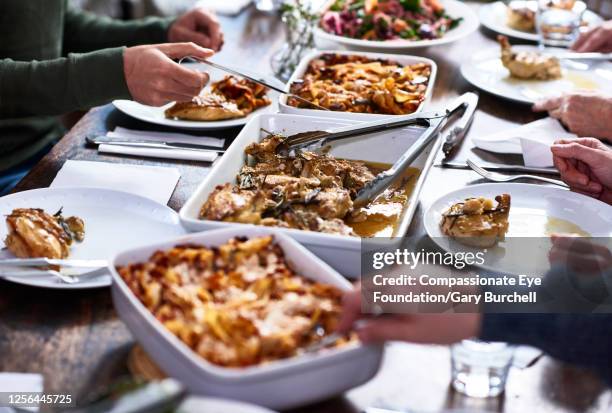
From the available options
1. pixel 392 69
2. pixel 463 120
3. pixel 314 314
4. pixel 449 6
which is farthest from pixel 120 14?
pixel 314 314

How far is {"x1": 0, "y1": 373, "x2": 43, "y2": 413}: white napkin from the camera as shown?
1031mm

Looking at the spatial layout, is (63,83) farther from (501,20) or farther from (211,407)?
(501,20)

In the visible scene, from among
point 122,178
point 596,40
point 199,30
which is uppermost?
point 596,40

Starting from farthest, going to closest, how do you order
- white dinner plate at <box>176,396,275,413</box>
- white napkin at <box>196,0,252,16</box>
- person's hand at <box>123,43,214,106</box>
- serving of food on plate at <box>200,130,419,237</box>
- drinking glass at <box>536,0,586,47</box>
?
1. white napkin at <box>196,0,252,16</box>
2. drinking glass at <box>536,0,586,47</box>
3. person's hand at <box>123,43,214,106</box>
4. serving of food on plate at <box>200,130,419,237</box>
5. white dinner plate at <box>176,396,275,413</box>

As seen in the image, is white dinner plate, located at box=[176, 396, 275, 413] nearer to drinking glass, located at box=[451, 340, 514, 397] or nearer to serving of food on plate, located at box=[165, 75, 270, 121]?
drinking glass, located at box=[451, 340, 514, 397]

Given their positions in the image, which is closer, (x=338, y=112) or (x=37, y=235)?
(x=37, y=235)

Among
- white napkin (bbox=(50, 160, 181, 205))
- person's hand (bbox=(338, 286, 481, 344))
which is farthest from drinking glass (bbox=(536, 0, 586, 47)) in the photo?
person's hand (bbox=(338, 286, 481, 344))

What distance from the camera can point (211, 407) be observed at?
860 millimetres

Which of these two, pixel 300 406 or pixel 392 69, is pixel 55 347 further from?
pixel 392 69

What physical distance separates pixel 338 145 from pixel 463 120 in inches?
15.3

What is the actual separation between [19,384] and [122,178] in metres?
0.68

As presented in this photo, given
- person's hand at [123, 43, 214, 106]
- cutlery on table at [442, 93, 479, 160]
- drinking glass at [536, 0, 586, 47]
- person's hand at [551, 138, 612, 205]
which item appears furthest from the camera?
drinking glass at [536, 0, 586, 47]

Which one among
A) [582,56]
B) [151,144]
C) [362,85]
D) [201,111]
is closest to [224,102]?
[201,111]

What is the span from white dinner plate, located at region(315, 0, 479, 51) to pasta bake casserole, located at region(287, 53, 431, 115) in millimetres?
253
